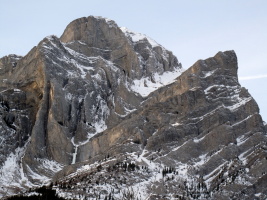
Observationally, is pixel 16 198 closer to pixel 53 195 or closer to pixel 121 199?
pixel 53 195

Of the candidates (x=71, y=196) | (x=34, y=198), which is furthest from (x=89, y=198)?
(x=34, y=198)

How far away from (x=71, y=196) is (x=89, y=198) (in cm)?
556

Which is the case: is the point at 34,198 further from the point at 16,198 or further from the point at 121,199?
the point at 121,199

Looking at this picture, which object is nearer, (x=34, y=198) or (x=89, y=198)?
(x=34, y=198)

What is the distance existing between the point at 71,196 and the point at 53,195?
10.0 metres

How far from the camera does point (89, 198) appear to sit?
651 ft

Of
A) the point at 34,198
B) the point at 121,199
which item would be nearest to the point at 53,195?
the point at 34,198

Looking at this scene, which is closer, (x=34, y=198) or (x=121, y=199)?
(x=34, y=198)

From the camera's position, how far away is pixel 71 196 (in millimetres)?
198375

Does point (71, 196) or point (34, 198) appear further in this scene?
point (71, 196)

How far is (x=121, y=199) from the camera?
19975 centimetres

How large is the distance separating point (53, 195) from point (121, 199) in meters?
22.4

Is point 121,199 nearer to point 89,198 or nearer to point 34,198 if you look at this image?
point 89,198

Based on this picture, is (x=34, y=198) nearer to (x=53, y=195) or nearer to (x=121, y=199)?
(x=53, y=195)
